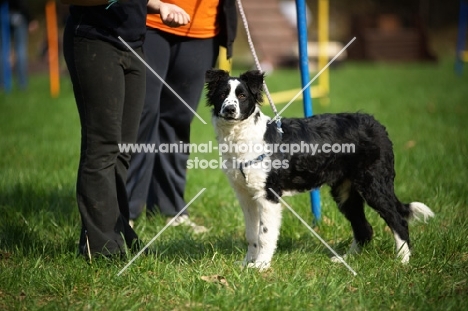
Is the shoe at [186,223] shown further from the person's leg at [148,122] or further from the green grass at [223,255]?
the person's leg at [148,122]

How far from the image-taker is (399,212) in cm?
385

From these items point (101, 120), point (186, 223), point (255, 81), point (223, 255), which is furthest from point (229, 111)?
point (186, 223)

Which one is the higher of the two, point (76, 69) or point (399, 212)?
point (76, 69)

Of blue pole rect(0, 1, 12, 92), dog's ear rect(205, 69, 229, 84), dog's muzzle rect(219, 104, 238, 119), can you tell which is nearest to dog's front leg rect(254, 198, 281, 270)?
dog's muzzle rect(219, 104, 238, 119)

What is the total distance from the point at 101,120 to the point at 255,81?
978 millimetres

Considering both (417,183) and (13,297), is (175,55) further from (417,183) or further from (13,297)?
(417,183)

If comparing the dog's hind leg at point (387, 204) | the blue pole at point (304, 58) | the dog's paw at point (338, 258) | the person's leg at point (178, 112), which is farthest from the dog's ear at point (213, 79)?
the dog's paw at point (338, 258)

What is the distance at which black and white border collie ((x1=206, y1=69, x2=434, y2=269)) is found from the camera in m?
3.58

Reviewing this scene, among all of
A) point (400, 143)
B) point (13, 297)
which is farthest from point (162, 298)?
point (400, 143)

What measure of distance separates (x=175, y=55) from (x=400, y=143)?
379 centimetres

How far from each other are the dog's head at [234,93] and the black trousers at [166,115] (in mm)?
715

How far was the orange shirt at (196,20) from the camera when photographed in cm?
422

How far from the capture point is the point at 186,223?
459 cm

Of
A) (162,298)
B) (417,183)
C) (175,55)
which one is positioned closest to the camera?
(162,298)
